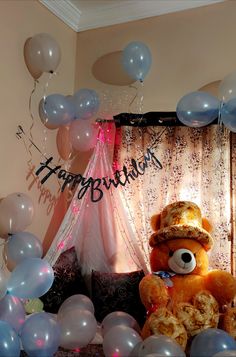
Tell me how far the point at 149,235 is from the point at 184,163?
1.82 ft

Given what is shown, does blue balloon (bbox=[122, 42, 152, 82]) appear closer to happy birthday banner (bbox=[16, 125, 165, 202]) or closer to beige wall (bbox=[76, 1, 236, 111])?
beige wall (bbox=[76, 1, 236, 111])

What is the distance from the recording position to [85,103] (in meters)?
2.96

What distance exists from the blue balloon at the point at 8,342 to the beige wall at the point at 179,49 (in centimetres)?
182

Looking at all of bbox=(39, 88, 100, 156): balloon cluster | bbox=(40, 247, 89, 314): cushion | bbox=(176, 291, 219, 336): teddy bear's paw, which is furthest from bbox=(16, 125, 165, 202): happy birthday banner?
bbox=(176, 291, 219, 336): teddy bear's paw

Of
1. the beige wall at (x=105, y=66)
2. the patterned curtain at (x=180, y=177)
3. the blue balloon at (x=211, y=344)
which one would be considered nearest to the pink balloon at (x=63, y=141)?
the beige wall at (x=105, y=66)

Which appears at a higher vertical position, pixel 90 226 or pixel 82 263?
pixel 90 226

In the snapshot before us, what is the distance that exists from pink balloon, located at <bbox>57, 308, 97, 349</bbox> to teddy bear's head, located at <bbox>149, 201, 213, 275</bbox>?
1.95ft

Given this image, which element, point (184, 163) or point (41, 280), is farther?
point (184, 163)

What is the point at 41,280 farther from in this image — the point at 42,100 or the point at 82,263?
the point at 42,100

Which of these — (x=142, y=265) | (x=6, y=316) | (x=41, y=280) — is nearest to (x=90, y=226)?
(x=142, y=265)

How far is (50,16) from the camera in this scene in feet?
10.6

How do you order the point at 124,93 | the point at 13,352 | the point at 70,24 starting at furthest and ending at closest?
the point at 70,24, the point at 124,93, the point at 13,352

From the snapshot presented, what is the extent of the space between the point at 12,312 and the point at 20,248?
0.42 meters

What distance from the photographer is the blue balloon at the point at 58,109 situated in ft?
9.49
